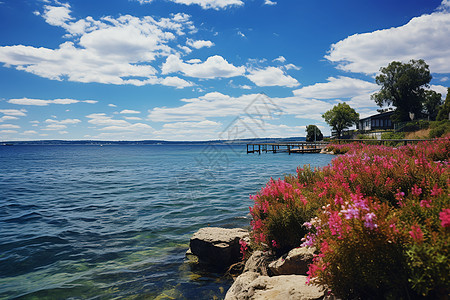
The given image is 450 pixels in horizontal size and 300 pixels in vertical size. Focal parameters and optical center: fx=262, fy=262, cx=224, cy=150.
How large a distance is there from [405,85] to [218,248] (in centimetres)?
7256

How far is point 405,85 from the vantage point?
205 ft

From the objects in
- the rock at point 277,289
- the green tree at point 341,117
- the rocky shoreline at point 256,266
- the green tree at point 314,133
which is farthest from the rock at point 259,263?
the green tree at point 314,133

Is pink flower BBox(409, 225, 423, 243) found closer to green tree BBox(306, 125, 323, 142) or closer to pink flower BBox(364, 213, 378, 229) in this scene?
pink flower BBox(364, 213, 378, 229)

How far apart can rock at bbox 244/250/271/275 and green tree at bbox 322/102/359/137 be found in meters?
93.5

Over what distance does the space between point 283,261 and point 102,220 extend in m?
9.57

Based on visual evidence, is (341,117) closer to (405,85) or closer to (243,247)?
(405,85)

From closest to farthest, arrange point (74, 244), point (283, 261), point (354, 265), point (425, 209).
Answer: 1. point (354, 265)
2. point (425, 209)
3. point (283, 261)
4. point (74, 244)

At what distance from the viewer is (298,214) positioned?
522cm

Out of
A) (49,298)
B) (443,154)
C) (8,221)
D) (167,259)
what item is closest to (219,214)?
(167,259)

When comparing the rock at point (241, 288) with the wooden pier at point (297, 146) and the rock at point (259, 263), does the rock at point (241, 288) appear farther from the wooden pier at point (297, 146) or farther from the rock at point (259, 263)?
the wooden pier at point (297, 146)

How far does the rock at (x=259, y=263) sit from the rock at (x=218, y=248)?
1.32m

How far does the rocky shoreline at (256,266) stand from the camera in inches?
147

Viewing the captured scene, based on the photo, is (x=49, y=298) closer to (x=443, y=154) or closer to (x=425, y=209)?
(x=425, y=209)

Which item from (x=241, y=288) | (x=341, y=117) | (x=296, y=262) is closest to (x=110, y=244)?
(x=241, y=288)
